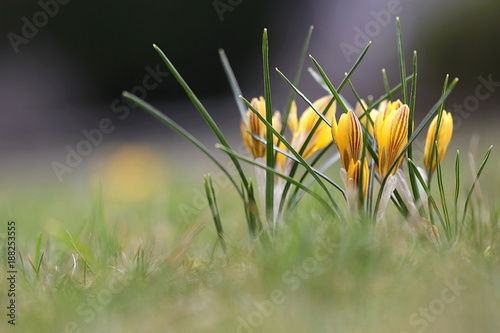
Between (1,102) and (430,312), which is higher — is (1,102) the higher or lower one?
the higher one

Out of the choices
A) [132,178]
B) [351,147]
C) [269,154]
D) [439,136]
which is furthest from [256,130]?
[132,178]

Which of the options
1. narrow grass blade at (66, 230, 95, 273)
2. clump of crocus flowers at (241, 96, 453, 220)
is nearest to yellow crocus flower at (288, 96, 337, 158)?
clump of crocus flowers at (241, 96, 453, 220)

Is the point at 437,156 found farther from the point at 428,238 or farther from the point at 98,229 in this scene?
the point at 98,229

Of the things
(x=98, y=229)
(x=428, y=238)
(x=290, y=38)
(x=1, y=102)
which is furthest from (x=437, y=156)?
(x=1, y=102)

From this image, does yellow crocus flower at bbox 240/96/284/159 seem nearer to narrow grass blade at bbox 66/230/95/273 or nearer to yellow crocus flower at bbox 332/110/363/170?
yellow crocus flower at bbox 332/110/363/170

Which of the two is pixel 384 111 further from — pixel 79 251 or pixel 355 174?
pixel 79 251

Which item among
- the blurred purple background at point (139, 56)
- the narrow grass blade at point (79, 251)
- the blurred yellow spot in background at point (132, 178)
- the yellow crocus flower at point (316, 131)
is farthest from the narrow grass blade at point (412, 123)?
→ the blurred purple background at point (139, 56)
